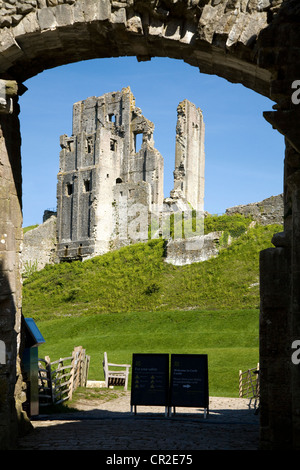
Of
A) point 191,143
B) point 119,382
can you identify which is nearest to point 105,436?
point 119,382

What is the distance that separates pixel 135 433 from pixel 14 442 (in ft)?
6.19

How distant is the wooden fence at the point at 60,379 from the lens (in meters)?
13.0

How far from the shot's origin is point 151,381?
37.5 ft

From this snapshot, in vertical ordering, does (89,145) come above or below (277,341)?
→ above

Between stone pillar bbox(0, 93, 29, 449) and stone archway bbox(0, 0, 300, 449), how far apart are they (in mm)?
14

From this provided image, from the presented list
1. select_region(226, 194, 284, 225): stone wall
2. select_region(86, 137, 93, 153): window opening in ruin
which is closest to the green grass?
select_region(226, 194, 284, 225): stone wall

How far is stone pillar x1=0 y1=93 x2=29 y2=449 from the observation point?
7504mm

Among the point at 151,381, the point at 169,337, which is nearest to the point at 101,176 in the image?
the point at 169,337

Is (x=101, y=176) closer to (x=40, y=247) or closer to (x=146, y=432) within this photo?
(x=40, y=247)

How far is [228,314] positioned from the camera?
25734mm

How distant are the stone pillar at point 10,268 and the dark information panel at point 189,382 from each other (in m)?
3.27

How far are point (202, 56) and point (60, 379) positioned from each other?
9.06 metres

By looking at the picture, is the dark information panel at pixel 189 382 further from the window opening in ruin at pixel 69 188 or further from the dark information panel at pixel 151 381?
the window opening in ruin at pixel 69 188

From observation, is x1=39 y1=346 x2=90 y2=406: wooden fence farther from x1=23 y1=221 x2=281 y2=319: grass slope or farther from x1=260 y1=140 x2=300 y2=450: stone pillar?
x1=23 y1=221 x2=281 y2=319: grass slope
